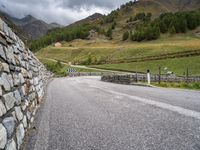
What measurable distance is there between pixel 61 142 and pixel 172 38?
146646 millimetres

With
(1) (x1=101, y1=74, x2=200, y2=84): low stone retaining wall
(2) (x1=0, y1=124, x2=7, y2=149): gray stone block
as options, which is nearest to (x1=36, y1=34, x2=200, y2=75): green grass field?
(1) (x1=101, y1=74, x2=200, y2=84): low stone retaining wall

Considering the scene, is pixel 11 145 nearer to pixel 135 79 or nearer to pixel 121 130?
pixel 121 130

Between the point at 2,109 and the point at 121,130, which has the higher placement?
the point at 2,109

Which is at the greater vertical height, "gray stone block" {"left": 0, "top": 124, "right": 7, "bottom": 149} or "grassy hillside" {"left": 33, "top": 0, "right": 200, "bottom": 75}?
"grassy hillside" {"left": 33, "top": 0, "right": 200, "bottom": 75}

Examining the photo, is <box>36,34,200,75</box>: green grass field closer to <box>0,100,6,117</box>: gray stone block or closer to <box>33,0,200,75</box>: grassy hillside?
<box>33,0,200,75</box>: grassy hillside

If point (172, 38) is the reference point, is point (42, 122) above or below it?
below

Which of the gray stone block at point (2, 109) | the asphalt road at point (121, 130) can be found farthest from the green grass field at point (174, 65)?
the gray stone block at point (2, 109)

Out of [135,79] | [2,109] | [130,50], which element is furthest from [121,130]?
[130,50]

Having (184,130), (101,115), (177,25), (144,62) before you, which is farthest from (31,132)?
(177,25)

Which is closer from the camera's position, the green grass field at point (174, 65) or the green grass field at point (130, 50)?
the green grass field at point (174, 65)

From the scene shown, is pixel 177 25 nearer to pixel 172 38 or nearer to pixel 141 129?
pixel 172 38

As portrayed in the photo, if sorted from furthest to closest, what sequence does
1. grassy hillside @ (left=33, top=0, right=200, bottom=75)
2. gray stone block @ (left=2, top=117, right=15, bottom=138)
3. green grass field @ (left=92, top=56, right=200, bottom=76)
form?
grassy hillside @ (left=33, top=0, right=200, bottom=75) < green grass field @ (left=92, top=56, right=200, bottom=76) < gray stone block @ (left=2, top=117, right=15, bottom=138)

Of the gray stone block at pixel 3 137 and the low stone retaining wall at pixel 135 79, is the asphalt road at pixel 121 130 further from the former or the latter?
the low stone retaining wall at pixel 135 79

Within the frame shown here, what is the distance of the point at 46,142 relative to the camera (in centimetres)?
534
